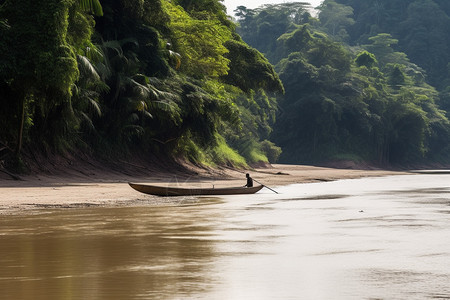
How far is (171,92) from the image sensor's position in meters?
38.4

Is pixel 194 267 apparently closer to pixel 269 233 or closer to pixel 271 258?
pixel 271 258

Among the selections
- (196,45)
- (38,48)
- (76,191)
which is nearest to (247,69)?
(196,45)

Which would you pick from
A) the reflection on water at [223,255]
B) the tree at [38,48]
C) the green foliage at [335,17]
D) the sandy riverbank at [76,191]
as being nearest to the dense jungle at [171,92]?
the tree at [38,48]

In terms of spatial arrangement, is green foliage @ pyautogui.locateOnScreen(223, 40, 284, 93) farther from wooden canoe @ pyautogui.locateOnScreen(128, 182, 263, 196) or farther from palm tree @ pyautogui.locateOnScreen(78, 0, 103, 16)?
wooden canoe @ pyautogui.locateOnScreen(128, 182, 263, 196)

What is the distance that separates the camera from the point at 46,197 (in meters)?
23.2

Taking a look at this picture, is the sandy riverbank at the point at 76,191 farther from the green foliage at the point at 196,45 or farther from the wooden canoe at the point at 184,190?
the green foliage at the point at 196,45

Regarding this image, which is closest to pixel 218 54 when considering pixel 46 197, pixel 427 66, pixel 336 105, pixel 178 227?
pixel 46 197

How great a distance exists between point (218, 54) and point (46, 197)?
72.9ft

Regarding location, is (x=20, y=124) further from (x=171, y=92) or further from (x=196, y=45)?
(x=196, y=45)

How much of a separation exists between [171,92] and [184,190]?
11051 millimetres

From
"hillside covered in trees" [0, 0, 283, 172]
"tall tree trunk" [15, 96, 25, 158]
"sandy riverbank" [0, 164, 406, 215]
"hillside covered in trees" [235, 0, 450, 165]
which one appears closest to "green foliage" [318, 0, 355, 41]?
"hillside covered in trees" [235, 0, 450, 165]

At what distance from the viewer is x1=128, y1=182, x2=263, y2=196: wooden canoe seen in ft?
86.9

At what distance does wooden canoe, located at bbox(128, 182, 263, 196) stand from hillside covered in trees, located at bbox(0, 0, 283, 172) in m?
4.70

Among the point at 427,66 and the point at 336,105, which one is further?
Result: the point at 427,66
